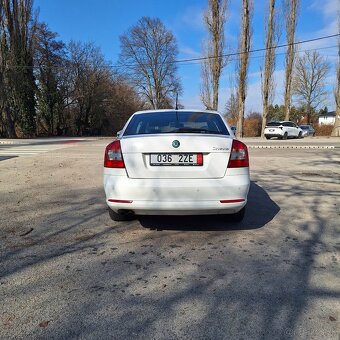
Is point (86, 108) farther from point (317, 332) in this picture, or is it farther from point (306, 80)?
point (317, 332)

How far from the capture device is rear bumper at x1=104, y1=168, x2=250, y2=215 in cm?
378

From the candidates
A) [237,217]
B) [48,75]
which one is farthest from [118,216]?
[48,75]

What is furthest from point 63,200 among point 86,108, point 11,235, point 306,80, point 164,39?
point 306,80

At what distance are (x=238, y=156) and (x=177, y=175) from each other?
2.48ft

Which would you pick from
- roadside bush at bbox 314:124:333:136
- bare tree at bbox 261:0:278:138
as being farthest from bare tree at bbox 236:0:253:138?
roadside bush at bbox 314:124:333:136

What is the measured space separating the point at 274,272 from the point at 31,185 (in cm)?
583

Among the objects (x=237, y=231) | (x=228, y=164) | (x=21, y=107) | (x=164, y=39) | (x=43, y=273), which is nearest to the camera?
(x=43, y=273)

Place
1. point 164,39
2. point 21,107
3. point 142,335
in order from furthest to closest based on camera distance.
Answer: point 164,39
point 21,107
point 142,335

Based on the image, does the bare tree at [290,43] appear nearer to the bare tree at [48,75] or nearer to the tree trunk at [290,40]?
the tree trunk at [290,40]

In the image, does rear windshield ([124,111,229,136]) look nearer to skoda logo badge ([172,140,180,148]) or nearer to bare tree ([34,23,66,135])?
skoda logo badge ([172,140,180,148])

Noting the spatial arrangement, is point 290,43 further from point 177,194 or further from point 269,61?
point 177,194

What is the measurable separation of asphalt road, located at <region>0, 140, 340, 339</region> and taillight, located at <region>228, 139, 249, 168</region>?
889 millimetres

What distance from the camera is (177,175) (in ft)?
12.5

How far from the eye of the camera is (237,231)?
14.3 ft
